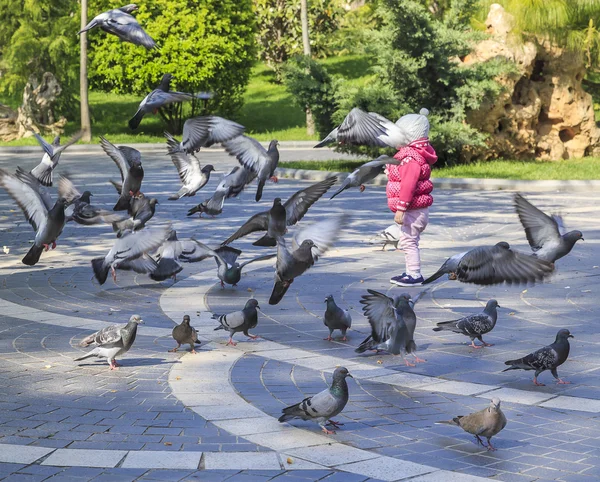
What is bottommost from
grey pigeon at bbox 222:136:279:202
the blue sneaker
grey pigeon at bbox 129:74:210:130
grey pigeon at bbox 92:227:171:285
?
the blue sneaker

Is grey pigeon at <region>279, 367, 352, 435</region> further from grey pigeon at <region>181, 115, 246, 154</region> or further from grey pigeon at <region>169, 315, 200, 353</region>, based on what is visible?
grey pigeon at <region>181, 115, 246, 154</region>

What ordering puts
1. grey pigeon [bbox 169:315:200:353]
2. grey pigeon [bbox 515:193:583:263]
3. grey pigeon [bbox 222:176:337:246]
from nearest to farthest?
grey pigeon [bbox 169:315:200:353], grey pigeon [bbox 515:193:583:263], grey pigeon [bbox 222:176:337:246]

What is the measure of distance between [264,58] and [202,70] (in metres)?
10.6

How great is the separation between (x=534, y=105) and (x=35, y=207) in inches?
629

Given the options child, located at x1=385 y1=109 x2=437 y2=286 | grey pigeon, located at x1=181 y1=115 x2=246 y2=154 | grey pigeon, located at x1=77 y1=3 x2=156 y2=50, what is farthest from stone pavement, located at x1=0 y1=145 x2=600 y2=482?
grey pigeon, located at x1=77 y1=3 x2=156 y2=50

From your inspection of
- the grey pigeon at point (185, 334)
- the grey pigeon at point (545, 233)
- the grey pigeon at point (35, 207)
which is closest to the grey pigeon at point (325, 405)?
the grey pigeon at point (185, 334)

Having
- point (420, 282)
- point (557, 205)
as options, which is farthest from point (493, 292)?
point (557, 205)

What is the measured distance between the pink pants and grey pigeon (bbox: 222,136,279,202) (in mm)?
1574

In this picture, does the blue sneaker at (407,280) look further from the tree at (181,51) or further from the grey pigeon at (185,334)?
the tree at (181,51)

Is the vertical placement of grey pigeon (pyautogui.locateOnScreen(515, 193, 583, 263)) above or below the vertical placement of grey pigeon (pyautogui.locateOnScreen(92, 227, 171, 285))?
above

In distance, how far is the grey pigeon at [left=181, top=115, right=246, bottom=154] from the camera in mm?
10172

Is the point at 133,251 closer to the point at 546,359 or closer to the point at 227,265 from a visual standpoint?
the point at 227,265

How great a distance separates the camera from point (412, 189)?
406 inches

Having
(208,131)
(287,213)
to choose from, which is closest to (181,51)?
(208,131)
